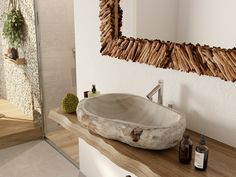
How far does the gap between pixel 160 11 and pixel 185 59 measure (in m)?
0.41

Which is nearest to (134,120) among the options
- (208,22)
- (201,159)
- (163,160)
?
(163,160)

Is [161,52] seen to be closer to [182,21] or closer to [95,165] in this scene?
[182,21]

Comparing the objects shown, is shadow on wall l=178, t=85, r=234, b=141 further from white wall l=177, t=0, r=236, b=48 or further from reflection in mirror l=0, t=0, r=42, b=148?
reflection in mirror l=0, t=0, r=42, b=148

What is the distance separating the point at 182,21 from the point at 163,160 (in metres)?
0.79

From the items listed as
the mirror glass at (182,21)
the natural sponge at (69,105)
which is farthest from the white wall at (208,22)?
the natural sponge at (69,105)

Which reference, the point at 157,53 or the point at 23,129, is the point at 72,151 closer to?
the point at 23,129

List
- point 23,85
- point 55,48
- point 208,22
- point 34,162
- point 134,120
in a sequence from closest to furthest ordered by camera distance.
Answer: point 208,22 < point 134,120 < point 34,162 < point 55,48 < point 23,85

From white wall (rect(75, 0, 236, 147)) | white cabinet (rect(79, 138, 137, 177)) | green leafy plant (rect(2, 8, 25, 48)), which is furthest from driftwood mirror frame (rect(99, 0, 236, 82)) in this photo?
green leafy plant (rect(2, 8, 25, 48))

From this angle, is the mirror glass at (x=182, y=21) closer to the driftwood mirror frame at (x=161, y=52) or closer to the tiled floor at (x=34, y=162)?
the driftwood mirror frame at (x=161, y=52)

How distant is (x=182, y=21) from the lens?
1.58 m

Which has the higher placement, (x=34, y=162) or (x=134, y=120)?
(x=134, y=120)

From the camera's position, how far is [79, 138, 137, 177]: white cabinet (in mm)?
2148

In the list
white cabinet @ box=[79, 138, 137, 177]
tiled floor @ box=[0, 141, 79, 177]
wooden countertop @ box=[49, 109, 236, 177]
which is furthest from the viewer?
tiled floor @ box=[0, 141, 79, 177]

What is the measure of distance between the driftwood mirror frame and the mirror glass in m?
0.07
